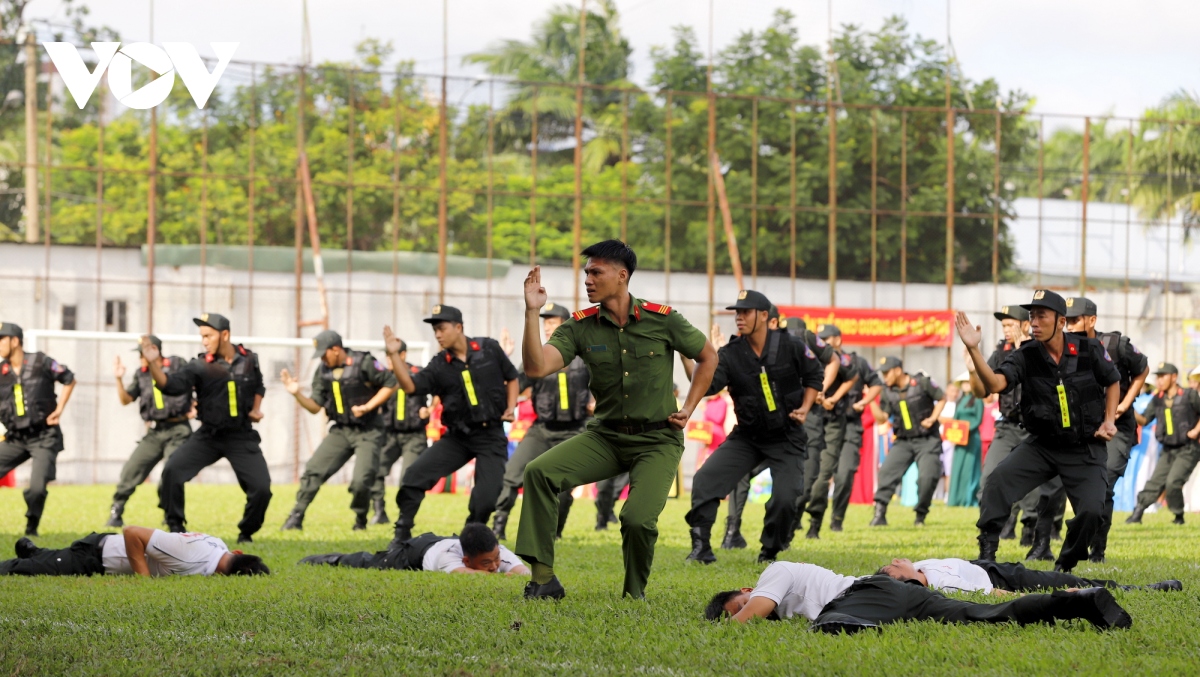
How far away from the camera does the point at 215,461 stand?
12711mm

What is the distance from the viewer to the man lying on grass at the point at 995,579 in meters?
7.93

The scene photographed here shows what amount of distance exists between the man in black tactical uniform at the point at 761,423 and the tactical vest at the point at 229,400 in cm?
443

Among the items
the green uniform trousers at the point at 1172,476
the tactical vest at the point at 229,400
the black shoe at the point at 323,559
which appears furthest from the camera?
the green uniform trousers at the point at 1172,476

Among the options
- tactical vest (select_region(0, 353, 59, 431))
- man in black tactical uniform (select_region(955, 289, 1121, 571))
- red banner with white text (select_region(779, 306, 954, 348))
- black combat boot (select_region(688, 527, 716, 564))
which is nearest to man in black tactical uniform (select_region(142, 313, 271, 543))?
tactical vest (select_region(0, 353, 59, 431))

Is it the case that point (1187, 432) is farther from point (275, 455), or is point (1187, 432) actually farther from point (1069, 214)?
point (1069, 214)

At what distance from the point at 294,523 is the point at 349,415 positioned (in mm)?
1300

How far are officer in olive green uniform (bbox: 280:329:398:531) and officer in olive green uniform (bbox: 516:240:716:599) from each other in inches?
296

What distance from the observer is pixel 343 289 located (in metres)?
32.8

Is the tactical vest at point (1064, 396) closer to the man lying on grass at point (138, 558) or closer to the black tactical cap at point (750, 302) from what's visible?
the black tactical cap at point (750, 302)

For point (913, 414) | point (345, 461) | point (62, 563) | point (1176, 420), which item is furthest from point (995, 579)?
point (1176, 420)

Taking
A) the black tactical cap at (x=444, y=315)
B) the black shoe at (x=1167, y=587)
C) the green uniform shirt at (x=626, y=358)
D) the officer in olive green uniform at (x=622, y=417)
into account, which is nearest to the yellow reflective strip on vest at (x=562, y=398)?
the black tactical cap at (x=444, y=315)

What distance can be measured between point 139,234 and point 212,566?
29432 mm

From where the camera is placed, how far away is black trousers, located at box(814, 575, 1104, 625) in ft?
21.6

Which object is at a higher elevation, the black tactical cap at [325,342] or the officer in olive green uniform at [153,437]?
the black tactical cap at [325,342]
